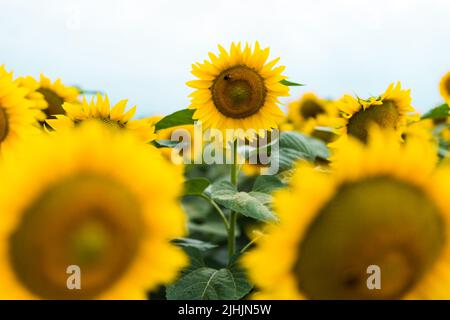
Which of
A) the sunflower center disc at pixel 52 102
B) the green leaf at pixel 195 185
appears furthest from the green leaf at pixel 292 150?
the sunflower center disc at pixel 52 102

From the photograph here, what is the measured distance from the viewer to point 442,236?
0.58 meters

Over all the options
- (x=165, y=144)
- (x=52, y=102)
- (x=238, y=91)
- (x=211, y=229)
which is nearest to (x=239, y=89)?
(x=238, y=91)

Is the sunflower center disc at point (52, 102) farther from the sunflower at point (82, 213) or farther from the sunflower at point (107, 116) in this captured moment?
the sunflower at point (82, 213)

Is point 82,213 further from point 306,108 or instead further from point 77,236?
point 306,108

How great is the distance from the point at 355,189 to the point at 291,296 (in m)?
0.13

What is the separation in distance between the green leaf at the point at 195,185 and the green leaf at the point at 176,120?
17 cm

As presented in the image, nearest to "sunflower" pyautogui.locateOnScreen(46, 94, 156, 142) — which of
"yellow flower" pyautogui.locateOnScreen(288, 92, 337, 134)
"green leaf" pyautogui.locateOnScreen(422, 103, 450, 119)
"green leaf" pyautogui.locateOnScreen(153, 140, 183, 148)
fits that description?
"green leaf" pyautogui.locateOnScreen(153, 140, 183, 148)

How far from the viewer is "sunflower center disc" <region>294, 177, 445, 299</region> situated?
519 millimetres

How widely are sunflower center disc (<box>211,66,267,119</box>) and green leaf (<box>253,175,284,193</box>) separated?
30cm

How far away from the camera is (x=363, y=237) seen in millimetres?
518

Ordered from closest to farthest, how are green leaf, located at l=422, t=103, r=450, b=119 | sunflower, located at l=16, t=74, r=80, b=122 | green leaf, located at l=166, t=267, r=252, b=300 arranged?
green leaf, located at l=166, t=267, r=252, b=300 < sunflower, located at l=16, t=74, r=80, b=122 < green leaf, located at l=422, t=103, r=450, b=119

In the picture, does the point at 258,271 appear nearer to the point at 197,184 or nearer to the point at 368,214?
the point at 368,214
